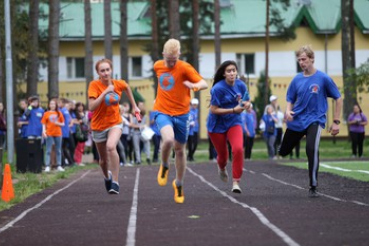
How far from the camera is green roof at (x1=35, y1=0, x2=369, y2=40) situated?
68.8 m

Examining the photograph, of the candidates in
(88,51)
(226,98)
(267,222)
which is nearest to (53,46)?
(88,51)

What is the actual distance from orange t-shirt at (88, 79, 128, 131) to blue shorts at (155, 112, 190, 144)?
1.29 metres

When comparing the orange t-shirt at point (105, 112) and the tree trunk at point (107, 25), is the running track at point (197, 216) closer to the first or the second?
the orange t-shirt at point (105, 112)

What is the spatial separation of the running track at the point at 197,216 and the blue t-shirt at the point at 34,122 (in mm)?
8551

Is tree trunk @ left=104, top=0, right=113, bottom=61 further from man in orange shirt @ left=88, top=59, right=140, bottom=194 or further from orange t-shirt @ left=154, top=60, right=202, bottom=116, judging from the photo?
orange t-shirt @ left=154, top=60, right=202, bottom=116

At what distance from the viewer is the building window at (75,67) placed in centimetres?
7384

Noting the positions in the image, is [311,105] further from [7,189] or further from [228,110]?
[7,189]

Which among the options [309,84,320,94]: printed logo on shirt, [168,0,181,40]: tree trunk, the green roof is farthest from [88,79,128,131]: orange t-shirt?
the green roof

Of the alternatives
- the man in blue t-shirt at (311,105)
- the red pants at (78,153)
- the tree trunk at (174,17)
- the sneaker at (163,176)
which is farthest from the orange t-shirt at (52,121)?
the tree trunk at (174,17)

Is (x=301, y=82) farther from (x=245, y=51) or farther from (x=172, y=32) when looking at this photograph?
(x=245, y=51)

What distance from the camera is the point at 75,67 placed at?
7394 cm

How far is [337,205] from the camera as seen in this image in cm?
1370

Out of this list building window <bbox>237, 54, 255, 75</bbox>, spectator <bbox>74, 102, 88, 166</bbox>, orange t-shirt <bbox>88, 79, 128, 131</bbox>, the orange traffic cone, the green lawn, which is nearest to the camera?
orange t-shirt <bbox>88, 79, 128, 131</bbox>

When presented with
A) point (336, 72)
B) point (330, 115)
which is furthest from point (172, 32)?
point (336, 72)
